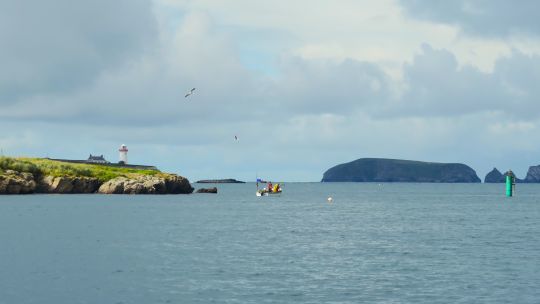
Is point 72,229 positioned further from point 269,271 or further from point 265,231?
point 269,271

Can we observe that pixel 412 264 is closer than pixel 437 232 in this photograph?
Yes

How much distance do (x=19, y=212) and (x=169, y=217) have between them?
30.6 m

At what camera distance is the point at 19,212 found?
133500mm

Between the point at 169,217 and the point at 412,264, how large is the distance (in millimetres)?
70963

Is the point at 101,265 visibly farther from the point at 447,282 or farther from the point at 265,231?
the point at 265,231

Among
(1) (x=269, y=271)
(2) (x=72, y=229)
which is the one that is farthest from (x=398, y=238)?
(2) (x=72, y=229)

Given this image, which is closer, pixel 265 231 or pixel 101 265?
pixel 101 265

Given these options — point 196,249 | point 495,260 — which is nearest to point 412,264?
point 495,260

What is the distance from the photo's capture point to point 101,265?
61344mm

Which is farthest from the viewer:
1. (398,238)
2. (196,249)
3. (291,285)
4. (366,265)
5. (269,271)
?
(398,238)

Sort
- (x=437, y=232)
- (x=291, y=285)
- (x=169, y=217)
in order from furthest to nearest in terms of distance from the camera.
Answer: (x=169, y=217), (x=437, y=232), (x=291, y=285)

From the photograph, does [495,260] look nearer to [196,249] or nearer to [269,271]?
[269,271]

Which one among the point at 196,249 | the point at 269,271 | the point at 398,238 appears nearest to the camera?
the point at 269,271

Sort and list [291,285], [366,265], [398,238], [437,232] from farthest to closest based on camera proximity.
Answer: [437,232] → [398,238] → [366,265] → [291,285]
